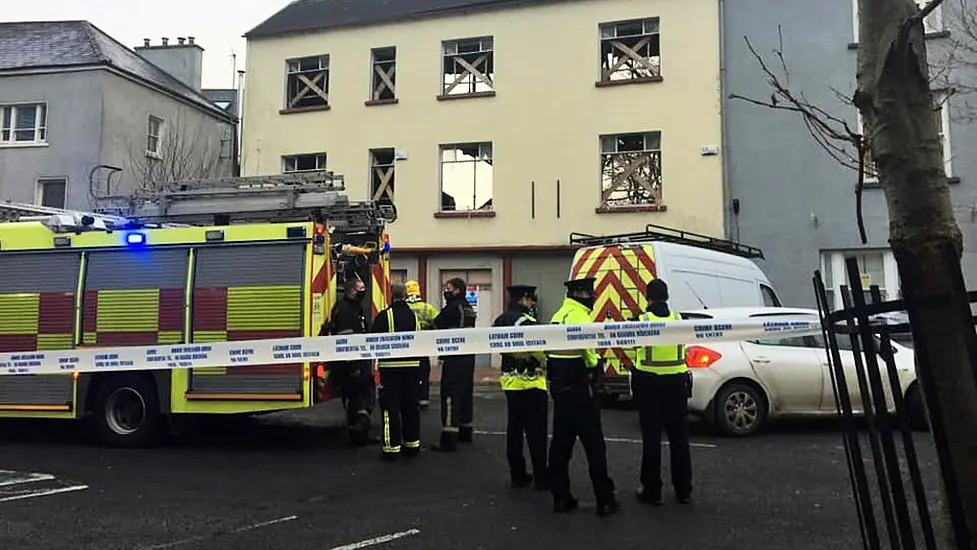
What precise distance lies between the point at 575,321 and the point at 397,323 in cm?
243

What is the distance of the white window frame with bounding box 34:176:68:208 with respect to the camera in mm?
24009

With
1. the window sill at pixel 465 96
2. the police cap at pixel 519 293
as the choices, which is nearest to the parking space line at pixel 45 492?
the police cap at pixel 519 293

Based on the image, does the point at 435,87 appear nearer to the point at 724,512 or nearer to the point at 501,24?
the point at 501,24

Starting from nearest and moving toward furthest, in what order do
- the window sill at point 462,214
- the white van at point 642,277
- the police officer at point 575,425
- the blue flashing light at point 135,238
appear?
1. the police officer at point 575,425
2. the blue flashing light at point 135,238
3. the white van at point 642,277
4. the window sill at point 462,214

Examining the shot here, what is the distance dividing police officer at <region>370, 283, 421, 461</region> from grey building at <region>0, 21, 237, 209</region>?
16.7 metres

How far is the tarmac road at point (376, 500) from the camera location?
565cm

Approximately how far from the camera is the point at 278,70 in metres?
22.4

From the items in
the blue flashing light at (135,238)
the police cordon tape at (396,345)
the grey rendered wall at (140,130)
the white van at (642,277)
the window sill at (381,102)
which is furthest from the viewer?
the grey rendered wall at (140,130)

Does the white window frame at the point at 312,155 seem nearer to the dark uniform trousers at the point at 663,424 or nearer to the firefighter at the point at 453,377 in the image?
the firefighter at the point at 453,377

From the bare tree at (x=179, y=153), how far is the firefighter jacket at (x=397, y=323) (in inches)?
632

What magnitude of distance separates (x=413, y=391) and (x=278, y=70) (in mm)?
16202

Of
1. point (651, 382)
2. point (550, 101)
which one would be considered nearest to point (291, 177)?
point (651, 382)

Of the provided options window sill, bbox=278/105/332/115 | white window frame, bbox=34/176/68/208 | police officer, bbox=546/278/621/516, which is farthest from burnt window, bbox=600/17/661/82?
white window frame, bbox=34/176/68/208

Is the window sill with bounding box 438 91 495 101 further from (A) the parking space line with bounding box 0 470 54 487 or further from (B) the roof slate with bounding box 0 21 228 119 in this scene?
(A) the parking space line with bounding box 0 470 54 487
